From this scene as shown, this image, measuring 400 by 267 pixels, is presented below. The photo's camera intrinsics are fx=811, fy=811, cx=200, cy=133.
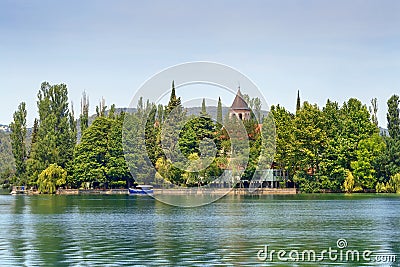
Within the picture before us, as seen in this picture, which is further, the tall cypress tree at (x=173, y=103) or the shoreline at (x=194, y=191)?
the tall cypress tree at (x=173, y=103)

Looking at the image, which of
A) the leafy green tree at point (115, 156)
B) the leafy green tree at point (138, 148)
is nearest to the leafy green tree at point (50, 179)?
the leafy green tree at point (115, 156)

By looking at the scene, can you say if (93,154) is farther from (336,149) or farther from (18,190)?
(336,149)

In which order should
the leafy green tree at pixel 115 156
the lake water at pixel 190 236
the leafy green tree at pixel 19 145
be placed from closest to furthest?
the lake water at pixel 190 236 < the leafy green tree at pixel 115 156 < the leafy green tree at pixel 19 145

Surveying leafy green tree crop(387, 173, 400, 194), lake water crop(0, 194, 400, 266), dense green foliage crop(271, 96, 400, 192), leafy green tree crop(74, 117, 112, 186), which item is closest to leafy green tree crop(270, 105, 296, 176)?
dense green foliage crop(271, 96, 400, 192)

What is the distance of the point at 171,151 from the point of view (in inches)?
3583

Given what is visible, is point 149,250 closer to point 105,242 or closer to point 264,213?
point 105,242

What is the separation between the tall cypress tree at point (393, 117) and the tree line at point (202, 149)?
0.11m

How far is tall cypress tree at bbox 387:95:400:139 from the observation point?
299ft

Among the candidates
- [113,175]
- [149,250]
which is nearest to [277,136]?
[113,175]

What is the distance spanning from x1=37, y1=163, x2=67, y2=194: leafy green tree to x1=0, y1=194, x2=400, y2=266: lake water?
38354 millimetres

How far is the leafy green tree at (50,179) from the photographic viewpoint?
91375 mm

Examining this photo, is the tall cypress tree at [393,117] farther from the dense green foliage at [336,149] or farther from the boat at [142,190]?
the boat at [142,190]

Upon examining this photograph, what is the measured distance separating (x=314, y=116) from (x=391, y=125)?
9.59 m

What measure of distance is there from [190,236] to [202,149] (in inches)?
2097
